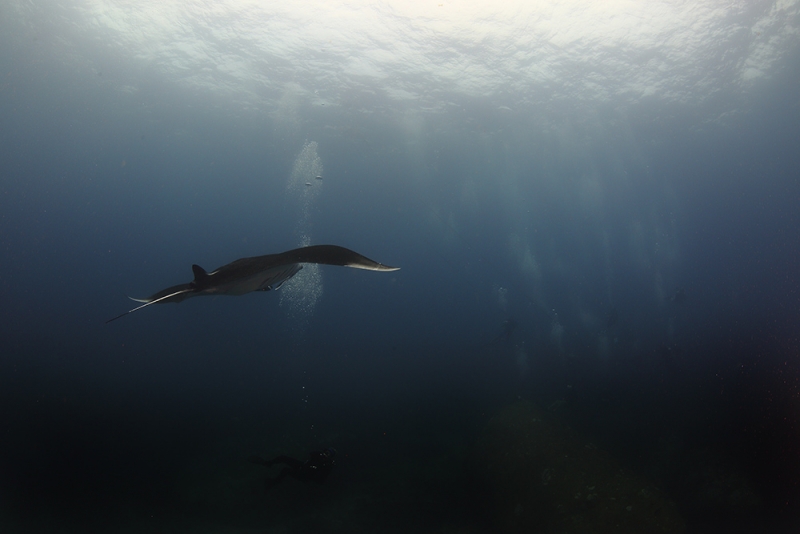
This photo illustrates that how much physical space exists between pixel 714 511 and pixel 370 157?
38615 mm

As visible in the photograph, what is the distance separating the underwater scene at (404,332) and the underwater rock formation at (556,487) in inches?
2.9

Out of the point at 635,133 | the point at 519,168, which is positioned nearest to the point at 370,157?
the point at 519,168

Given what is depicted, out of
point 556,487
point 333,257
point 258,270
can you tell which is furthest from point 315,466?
point 333,257

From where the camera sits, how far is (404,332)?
199 ft

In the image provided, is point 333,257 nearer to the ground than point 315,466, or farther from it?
farther from it

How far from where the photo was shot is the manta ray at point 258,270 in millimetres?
3994

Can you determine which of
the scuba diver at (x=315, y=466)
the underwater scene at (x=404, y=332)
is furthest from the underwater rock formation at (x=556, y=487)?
the scuba diver at (x=315, y=466)

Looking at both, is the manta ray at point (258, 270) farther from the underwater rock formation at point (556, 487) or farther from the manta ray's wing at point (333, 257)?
the underwater rock formation at point (556, 487)

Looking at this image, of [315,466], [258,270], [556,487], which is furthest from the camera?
[556,487]

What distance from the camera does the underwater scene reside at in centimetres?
945

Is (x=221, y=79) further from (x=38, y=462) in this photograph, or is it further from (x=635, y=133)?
(x=635, y=133)

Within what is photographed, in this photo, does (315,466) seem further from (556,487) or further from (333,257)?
(333,257)

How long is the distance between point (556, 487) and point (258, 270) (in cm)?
870

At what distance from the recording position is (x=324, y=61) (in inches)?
779
